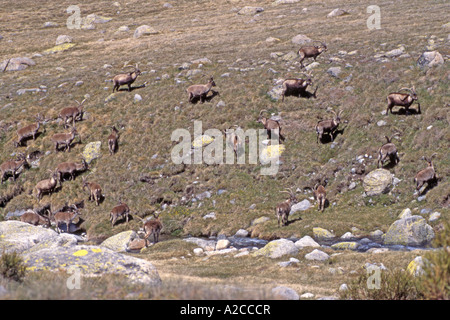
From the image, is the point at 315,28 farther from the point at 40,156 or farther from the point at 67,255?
the point at 67,255

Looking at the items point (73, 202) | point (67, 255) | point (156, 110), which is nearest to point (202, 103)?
point (156, 110)

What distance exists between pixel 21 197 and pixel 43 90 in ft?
52.4

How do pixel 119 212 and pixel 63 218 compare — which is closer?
→ pixel 119 212

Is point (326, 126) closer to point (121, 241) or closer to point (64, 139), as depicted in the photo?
point (121, 241)

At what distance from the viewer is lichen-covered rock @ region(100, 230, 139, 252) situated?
891 inches

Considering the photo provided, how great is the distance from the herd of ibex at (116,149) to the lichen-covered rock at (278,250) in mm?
3273

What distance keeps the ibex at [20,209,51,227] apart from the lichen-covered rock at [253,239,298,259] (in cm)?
1347

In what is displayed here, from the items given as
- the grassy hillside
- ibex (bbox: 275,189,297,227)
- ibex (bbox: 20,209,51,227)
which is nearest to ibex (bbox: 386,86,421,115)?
the grassy hillside

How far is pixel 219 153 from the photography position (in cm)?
2891

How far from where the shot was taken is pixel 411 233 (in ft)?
63.0

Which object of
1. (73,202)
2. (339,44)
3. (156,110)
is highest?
(339,44)

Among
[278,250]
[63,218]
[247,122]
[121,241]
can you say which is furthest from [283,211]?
[63,218]

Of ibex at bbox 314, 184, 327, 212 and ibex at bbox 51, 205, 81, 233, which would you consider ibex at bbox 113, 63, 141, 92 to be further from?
ibex at bbox 314, 184, 327, 212

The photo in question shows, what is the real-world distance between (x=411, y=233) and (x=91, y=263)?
1334 cm
